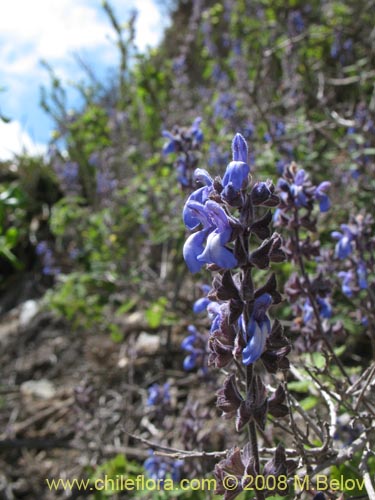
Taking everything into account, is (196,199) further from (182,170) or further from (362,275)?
(182,170)

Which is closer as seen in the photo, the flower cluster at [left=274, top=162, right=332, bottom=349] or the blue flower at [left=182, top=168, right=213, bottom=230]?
the blue flower at [left=182, top=168, right=213, bottom=230]

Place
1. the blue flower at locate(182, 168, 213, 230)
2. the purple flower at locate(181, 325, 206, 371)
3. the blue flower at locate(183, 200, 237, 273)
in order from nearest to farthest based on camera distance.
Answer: the blue flower at locate(183, 200, 237, 273)
the blue flower at locate(182, 168, 213, 230)
the purple flower at locate(181, 325, 206, 371)

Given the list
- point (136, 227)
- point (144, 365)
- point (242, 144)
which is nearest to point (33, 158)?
point (136, 227)

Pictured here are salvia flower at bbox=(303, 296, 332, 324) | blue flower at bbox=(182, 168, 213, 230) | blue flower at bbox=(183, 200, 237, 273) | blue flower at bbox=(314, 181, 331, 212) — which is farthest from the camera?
Answer: salvia flower at bbox=(303, 296, 332, 324)

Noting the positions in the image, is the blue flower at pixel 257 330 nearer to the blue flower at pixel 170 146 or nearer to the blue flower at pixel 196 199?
the blue flower at pixel 196 199

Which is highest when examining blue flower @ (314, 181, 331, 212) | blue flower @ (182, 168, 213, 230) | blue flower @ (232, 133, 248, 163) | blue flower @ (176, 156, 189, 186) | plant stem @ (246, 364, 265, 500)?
blue flower @ (176, 156, 189, 186)

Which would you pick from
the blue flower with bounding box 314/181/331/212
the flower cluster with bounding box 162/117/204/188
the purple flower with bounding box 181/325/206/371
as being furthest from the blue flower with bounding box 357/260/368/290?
the flower cluster with bounding box 162/117/204/188

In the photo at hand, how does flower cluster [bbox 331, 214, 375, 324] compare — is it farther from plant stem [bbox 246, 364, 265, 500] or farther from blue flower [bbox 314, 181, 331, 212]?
plant stem [bbox 246, 364, 265, 500]

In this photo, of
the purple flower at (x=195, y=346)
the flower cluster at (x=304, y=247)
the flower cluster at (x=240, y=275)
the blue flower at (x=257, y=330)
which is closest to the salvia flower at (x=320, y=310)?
the flower cluster at (x=304, y=247)
